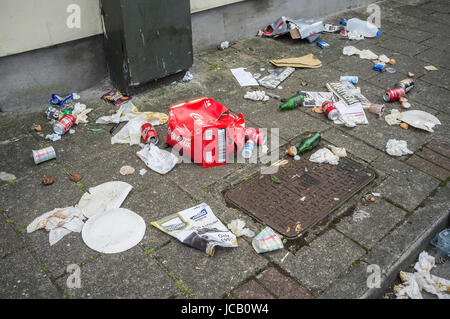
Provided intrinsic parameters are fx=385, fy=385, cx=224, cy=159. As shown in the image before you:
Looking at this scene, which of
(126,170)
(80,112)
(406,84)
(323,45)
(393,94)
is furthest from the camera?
(323,45)

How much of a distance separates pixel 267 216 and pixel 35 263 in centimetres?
168

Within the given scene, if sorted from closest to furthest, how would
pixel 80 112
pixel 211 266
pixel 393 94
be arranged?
pixel 211 266
pixel 80 112
pixel 393 94

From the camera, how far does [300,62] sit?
17.2ft

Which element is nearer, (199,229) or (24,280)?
(24,280)

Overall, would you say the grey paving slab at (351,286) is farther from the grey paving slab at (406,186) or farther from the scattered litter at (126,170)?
the scattered litter at (126,170)

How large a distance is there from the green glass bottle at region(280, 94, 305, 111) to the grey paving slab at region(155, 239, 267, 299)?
194 centimetres

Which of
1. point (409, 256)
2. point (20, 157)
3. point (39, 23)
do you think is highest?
point (39, 23)

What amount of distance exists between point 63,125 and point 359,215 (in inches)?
113

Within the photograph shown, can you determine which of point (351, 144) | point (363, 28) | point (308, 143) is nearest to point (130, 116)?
point (308, 143)

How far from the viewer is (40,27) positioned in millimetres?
3885

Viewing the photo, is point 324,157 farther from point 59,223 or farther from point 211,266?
point 59,223

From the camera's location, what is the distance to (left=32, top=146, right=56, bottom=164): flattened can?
343cm

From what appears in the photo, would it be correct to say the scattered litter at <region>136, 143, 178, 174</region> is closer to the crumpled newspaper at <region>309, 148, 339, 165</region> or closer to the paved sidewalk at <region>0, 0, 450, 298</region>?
the paved sidewalk at <region>0, 0, 450, 298</region>

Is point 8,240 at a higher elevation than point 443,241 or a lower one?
higher
